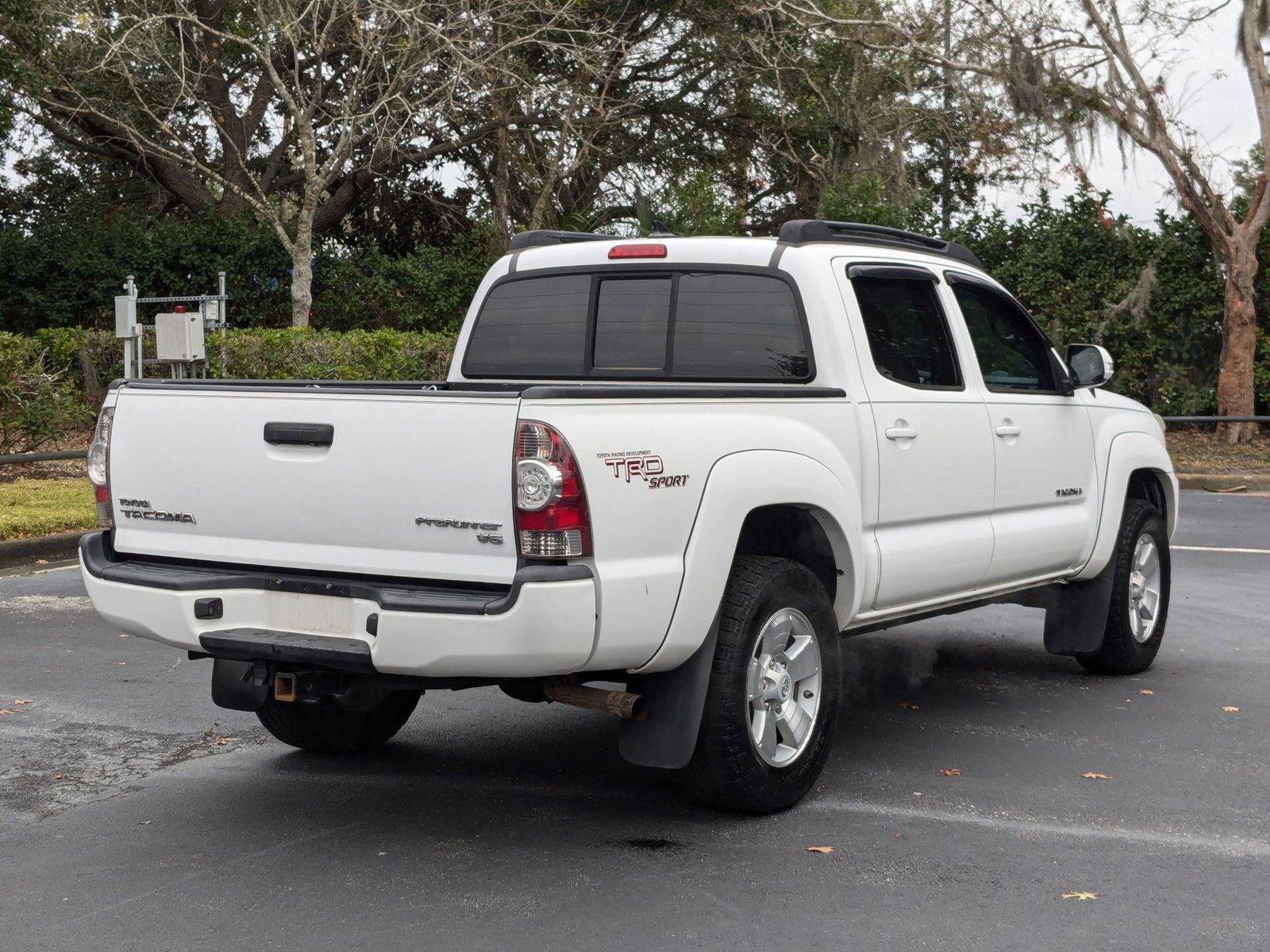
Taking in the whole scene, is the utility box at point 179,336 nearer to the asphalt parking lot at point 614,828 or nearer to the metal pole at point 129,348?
the metal pole at point 129,348

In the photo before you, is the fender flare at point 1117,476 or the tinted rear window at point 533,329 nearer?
the tinted rear window at point 533,329

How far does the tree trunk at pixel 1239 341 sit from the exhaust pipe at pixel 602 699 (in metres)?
16.7

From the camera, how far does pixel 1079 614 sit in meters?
7.62

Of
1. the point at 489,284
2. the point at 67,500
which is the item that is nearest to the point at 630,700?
the point at 489,284

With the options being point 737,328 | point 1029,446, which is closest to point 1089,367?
point 1029,446

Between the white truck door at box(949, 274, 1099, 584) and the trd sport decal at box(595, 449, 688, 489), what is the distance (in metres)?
2.39

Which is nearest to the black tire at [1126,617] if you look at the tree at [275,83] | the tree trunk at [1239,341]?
the tree trunk at [1239,341]

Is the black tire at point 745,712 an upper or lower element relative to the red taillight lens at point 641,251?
lower

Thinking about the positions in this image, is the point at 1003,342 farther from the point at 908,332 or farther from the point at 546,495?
the point at 546,495

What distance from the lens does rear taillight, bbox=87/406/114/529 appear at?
17.0 feet

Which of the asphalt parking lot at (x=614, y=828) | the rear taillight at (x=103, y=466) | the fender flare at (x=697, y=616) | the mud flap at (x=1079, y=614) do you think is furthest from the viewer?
the mud flap at (x=1079, y=614)

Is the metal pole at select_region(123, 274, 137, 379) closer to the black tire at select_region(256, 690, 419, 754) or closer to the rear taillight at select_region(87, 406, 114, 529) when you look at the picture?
the black tire at select_region(256, 690, 419, 754)

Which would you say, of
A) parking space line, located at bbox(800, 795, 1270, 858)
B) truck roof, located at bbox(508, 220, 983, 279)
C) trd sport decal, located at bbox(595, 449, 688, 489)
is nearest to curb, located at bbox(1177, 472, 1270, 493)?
truck roof, located at bbox(508, 220, 983, 279)

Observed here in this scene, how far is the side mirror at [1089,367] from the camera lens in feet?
23.7
